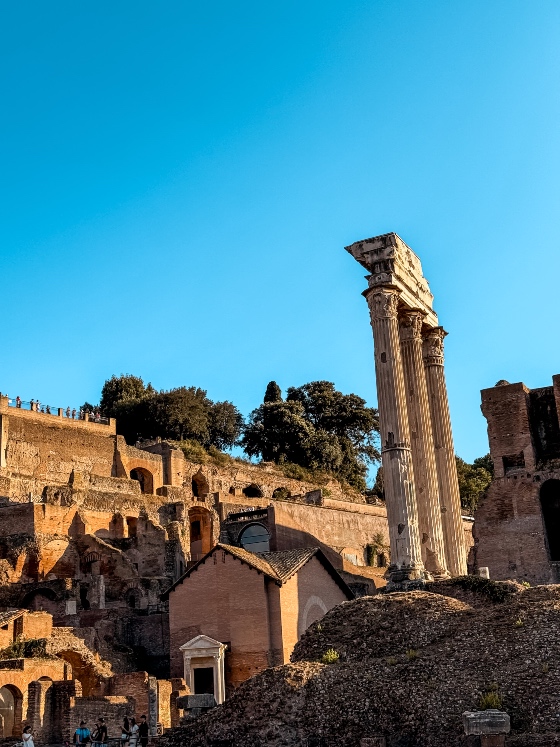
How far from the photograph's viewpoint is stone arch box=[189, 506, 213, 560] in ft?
147

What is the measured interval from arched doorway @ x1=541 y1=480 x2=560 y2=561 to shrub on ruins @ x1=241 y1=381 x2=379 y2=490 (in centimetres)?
3032

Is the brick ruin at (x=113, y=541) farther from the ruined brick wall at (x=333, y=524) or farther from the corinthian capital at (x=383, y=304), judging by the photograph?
the corinthian capital at (x=383, y=304)

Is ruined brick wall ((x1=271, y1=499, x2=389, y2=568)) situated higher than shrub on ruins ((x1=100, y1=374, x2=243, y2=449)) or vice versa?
shrub on ruins ((x1=100, y1=374, x2=243, y2=449))

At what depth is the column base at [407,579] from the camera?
72.9ft

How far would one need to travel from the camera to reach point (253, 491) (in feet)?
187


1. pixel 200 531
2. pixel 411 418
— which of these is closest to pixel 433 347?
pixel 411 418

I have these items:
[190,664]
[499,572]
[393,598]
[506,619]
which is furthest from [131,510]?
[506,619]

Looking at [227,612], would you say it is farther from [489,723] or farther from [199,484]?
[199,484]

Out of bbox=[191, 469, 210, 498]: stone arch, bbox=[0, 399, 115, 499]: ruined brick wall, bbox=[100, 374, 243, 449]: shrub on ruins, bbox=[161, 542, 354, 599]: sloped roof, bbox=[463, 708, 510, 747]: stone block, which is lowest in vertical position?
bbox=[463, 708, 510, 747]: stone block

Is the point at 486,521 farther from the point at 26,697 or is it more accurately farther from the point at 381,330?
the point at 26,697

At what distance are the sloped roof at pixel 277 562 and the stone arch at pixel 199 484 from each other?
2280 centimetres

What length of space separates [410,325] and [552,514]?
10058 millimetres

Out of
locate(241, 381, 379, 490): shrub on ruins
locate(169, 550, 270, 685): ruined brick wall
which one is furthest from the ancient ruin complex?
locate(241, 381, 379, 490): shrub on ruins

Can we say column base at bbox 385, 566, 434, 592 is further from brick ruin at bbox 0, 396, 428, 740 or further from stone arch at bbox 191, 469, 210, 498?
stone arch at bbox 191, 469, 210, 498
